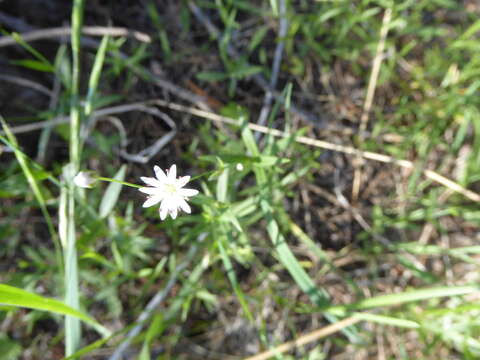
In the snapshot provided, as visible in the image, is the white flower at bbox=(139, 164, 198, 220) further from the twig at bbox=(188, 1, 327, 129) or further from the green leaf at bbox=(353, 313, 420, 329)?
the twig at bbox=(188, 1, 327, 129)

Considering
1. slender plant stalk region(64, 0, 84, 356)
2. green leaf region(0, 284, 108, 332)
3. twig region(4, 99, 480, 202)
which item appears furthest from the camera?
twig region(4, 99, 480, 202)

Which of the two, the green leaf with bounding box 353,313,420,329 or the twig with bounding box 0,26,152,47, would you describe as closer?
the green leaf with bounding box 353,313,420,329

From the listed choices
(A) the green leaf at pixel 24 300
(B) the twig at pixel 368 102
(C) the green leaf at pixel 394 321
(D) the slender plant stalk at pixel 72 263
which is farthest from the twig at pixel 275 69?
(A) the green leaf at pixel 24 300

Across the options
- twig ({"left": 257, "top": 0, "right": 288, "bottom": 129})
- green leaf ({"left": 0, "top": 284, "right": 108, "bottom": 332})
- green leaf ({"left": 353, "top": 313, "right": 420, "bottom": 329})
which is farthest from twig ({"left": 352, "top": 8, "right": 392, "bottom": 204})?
green leaf ({"left": 0, "top": 284, "right": 108, "bottom": 332})

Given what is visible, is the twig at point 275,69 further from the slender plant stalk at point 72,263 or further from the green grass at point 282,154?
the slender plant stalk at point 72,263

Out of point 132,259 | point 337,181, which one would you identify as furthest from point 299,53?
point 132,259

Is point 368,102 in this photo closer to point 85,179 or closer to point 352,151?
point 352,151
